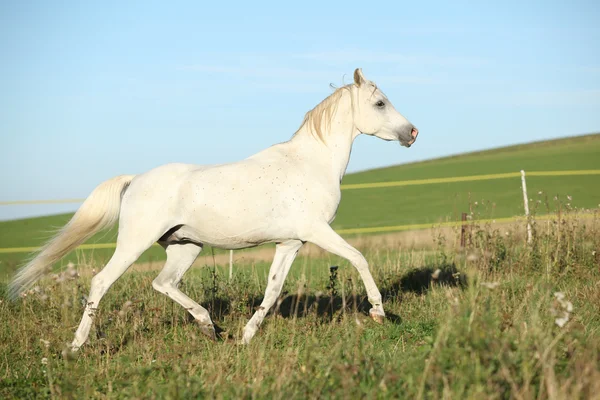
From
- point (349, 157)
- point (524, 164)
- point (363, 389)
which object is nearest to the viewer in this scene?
point (363, 389)

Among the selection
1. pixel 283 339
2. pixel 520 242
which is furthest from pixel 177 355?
pixel 520 242

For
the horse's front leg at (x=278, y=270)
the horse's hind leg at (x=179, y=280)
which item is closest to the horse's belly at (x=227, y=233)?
the horse's front leg at (x=278, y=270)

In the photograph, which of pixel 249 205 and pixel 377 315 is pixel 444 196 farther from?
pixel 249 205

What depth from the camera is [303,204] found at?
20.9 ft

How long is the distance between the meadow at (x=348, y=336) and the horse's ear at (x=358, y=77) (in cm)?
197

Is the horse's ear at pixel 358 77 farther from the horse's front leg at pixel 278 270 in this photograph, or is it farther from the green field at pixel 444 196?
the green field at pixel 444 196

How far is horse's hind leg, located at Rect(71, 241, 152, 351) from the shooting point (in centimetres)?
610

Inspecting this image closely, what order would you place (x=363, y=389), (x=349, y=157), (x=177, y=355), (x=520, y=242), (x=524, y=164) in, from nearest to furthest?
1. (x=363, y=389)
2. (x=177, y=355)
3. (x=349, y=157)
4. (x=520, y=242)
5. (x=524, y=164)

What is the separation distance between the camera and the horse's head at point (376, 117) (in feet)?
22.5

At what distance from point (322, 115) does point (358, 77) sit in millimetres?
514

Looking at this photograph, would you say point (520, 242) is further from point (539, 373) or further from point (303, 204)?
point (539, 373)

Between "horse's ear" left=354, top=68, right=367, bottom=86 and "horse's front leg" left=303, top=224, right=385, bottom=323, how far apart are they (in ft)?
5.08

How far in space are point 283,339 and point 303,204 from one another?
4.18 feet

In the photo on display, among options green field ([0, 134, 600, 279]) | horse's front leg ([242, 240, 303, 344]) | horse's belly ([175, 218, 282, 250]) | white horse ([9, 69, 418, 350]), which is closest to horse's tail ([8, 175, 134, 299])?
white horse ([9, 69, 418, 350])
